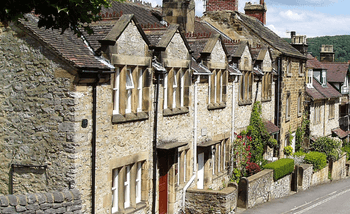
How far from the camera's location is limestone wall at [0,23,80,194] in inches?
461

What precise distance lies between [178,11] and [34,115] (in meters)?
9.86

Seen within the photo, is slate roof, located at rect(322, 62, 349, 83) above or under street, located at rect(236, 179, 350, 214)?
above

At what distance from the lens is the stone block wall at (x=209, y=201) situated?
1720 cm

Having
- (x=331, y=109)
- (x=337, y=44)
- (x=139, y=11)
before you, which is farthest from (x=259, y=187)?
(x=337, y=44)

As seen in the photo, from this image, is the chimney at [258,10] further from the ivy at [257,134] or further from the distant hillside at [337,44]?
the distant hillside at [337,44]

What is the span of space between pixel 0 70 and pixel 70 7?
4.17 m

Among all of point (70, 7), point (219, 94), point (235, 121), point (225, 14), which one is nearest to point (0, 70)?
point (70, 7)

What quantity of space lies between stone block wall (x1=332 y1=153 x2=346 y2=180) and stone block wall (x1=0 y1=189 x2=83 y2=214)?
80.7 ft

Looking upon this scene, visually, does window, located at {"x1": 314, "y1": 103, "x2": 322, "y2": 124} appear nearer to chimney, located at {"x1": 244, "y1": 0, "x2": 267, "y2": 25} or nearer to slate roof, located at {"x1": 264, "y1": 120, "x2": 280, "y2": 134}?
chimney, located at {"x1": 244, "y1": 0, "x2": 267, "y2": 25}

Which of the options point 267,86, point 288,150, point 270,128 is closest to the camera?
point 270,128

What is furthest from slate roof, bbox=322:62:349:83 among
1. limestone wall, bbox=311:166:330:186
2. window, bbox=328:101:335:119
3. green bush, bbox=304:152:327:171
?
green bush, bbox=304:152:327:171

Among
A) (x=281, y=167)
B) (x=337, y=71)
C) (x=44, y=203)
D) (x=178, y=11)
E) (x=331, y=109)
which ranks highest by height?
(x=178, y=11)

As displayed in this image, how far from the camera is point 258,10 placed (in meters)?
34.7

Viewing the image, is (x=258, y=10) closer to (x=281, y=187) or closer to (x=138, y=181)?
(x=281, y=187)
